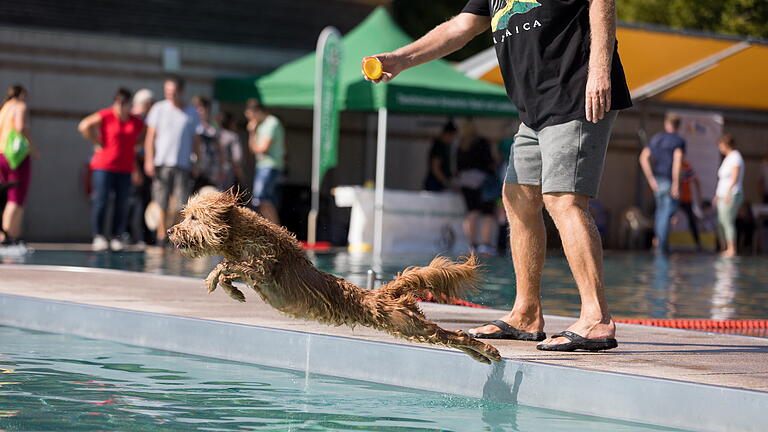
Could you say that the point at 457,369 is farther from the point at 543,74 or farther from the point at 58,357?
the point at 58,357

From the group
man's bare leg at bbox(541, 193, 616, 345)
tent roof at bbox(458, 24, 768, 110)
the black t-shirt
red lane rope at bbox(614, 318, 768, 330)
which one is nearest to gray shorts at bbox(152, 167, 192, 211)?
tent roof at bbox(458, 24, 768, 110)

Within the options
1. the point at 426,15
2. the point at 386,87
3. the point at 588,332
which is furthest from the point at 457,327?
the point at 426,15

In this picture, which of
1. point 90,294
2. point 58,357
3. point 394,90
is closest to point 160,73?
point 394,90

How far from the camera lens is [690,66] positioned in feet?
72.2

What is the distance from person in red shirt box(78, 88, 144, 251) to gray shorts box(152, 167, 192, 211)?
16.6 inches

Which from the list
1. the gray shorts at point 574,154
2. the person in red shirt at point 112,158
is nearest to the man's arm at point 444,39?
the gray shorts at point 574,154

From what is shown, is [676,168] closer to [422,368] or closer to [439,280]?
[439,280]

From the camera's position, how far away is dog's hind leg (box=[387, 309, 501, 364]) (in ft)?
17.6

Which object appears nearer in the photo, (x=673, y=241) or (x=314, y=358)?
(x=314, y=358)

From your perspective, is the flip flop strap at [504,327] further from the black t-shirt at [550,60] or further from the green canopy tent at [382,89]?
the green canopy tent at [382,89]

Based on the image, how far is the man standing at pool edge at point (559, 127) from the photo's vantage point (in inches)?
236

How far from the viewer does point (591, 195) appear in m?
6.11

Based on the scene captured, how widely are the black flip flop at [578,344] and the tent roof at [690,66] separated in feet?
49.2

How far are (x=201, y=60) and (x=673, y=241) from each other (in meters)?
9.68
